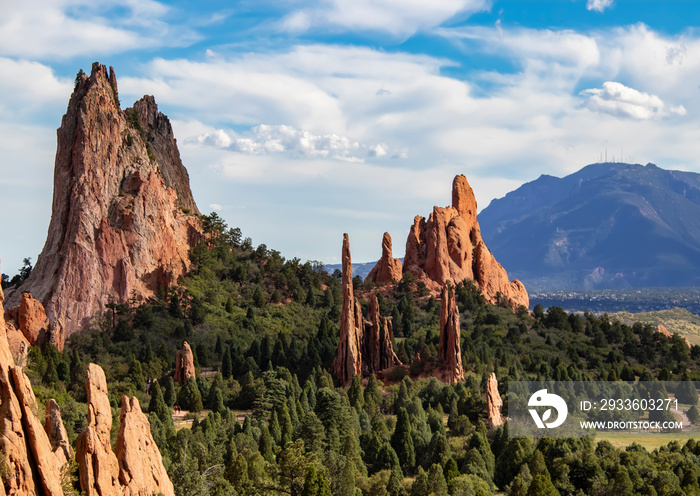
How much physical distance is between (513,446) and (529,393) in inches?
823

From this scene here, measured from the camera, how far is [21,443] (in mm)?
25625

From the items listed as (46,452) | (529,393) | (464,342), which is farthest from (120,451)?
(464,342)

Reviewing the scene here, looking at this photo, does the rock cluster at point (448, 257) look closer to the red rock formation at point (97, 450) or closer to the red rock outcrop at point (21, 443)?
the red rock formation at point (97, 450)

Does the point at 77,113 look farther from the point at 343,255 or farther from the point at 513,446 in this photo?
the point at 513,446

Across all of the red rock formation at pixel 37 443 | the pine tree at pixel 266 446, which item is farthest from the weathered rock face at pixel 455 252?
the red rock formation at pixel 37 443

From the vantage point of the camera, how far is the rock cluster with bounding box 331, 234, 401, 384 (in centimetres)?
8450

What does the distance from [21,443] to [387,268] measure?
10849 centimetres

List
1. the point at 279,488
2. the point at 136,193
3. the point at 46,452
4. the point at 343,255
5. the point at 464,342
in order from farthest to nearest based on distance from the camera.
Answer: the point at 136,193 → the point at 464,342 → the point at 343,255 → the point at 279,488 → the point at 46,452

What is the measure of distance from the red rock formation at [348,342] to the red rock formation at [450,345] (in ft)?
27.1

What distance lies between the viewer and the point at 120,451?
30578 millimetres

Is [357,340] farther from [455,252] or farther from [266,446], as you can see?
[455,252]

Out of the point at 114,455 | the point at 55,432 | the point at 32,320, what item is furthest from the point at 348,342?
the point at 55,432

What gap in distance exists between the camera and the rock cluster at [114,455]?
2819cm

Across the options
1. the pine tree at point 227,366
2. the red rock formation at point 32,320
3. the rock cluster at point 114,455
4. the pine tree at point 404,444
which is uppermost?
the red rock formation at point 32,320
